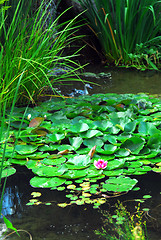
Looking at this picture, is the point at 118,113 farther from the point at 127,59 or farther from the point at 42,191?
the point at 127,59

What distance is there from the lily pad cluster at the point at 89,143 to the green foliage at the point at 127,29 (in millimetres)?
1815

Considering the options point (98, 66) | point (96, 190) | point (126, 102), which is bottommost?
point (98, 66)

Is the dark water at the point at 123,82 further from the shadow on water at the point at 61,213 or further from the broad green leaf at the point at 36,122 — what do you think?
the shadow on water at the point at 61,213

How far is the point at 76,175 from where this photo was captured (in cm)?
188

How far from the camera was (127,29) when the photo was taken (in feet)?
15.1

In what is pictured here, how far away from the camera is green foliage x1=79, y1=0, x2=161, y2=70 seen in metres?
4.52

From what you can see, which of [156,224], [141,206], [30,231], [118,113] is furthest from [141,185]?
[118,113]

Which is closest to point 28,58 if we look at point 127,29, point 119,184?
point 119,184

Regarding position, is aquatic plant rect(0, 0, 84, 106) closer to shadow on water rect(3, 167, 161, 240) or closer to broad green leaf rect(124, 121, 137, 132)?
broad green leaf rect(124, 121, 137, 132)

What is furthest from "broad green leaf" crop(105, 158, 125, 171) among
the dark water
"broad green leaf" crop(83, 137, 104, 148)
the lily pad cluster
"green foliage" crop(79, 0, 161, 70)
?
"green foliage" crop(79, 0, 161, 70)

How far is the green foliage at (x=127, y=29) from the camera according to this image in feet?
14.8

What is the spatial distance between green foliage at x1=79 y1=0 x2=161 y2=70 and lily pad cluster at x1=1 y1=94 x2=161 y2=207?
182cm

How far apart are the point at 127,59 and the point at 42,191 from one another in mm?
3340

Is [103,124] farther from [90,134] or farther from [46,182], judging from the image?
[46,182]
